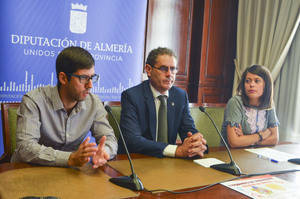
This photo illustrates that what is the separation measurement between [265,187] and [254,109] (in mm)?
1202

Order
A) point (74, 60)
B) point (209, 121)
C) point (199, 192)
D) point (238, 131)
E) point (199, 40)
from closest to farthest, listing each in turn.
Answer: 1. point (199, 192)
2. point (74, 60)
3. point (238, 131)
4. point (209, 121)
5. point (199, 40)

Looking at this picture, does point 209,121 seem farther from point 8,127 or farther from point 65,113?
point 8,127

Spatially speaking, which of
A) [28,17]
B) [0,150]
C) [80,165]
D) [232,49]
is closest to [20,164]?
[80,165]

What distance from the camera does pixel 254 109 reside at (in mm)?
2576

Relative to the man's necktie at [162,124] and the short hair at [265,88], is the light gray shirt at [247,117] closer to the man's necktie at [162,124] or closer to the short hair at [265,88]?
the short hair at [265,88]

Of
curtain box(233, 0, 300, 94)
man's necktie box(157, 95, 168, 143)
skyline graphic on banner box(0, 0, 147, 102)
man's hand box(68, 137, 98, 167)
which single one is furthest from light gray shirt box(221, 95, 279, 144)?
curtain box(233, 0, 300, 94)

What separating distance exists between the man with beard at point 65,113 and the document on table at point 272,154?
3.12 ft

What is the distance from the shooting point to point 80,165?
151 centimetres

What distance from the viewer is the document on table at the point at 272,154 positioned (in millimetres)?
2048

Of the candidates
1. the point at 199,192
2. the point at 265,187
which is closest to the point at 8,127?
the point at 199,192

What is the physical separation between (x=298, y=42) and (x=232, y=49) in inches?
42.6

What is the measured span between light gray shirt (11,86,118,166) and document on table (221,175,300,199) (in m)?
0.69

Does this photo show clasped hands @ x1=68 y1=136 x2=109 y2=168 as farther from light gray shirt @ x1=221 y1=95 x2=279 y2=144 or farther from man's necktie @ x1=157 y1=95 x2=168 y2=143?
light gray shirt @ x1=221 y1=95 x2=279 y2=144

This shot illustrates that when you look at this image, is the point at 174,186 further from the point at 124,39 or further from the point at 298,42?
the point at 298,42
